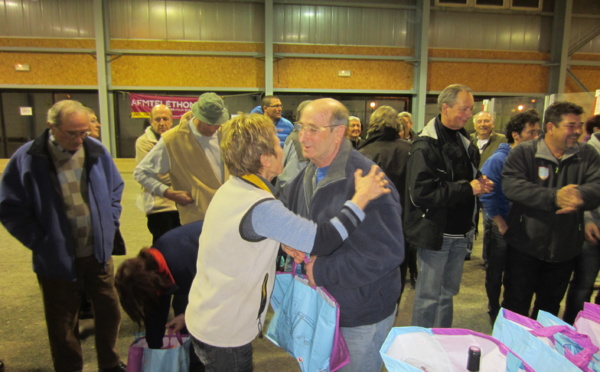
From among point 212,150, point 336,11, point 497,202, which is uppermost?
point 336,11

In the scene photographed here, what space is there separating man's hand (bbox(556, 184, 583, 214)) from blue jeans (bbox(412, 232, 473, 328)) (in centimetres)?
58

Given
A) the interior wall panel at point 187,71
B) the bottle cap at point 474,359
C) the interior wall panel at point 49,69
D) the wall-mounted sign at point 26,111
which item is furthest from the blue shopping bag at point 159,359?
the wall-mounted sign at point 26,111

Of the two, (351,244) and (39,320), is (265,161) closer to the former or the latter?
(351,244)

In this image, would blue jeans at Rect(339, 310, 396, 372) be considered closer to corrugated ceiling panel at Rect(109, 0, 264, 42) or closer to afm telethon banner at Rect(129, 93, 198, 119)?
afm telethon banner at Rect(129, 93, 198, 119)

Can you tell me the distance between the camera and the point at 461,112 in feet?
8.01

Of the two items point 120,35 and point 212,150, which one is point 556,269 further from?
point 120,35

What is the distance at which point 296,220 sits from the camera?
138 centimetres

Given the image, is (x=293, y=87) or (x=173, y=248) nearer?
(x=173, y=248)

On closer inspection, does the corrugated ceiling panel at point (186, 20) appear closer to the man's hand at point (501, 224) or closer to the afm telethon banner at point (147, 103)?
the afm telethon banner at point (147, 103)

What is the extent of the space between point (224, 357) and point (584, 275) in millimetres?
2692

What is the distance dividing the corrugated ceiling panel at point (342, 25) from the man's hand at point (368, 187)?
10.7 meters

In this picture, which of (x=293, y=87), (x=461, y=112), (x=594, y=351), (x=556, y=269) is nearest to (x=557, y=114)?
(x=461, y=112)

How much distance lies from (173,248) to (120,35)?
35.7 feet

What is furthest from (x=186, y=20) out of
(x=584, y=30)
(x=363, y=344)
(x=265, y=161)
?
(x=584, y=30)
